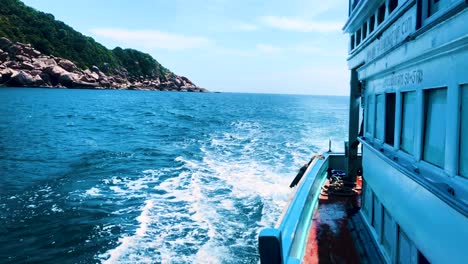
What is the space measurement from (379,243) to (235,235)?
6613 mm

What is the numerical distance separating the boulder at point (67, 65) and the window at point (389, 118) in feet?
454

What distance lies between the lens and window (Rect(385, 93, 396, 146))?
6362mm

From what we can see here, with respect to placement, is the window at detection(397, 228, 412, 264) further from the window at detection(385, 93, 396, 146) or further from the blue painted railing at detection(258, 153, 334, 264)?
the window at detection(385, 93, 396, 146)

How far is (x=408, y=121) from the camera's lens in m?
5.17

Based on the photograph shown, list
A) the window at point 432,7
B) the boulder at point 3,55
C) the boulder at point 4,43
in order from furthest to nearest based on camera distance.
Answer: the boulder at point 4,43 → the boulder at point 3,55 → the window at point 432,7

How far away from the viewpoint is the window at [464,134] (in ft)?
A: 11.1

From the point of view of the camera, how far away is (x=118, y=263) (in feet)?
34.4

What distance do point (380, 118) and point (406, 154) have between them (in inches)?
76.6

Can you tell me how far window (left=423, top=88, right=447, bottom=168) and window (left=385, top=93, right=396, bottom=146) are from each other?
1.99 m

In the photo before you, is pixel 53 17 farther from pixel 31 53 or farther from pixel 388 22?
pixel 388 22

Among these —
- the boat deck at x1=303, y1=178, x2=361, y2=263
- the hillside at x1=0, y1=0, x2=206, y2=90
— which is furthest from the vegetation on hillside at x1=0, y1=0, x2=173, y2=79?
the boat deck at x1=303, y1=178, x2=361, y2=263

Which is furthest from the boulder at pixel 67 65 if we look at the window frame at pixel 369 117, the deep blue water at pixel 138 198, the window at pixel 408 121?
the window at pixel 408 121

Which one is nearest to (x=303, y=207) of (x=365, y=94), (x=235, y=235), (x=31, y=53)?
(x=365, y=94)

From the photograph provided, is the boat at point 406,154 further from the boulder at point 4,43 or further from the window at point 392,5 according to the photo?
the boulder at point 4,43
